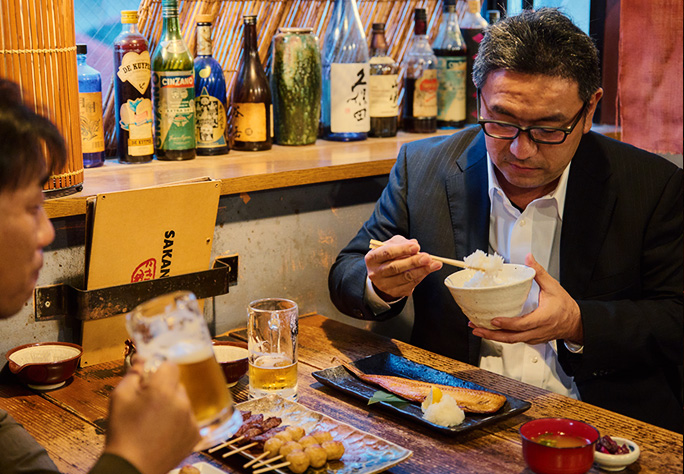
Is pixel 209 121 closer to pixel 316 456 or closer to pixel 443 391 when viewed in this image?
pixel 443 391

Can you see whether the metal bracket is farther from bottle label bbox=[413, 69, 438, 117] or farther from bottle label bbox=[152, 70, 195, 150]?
bottle label bbox=[413, 69, 438, 117]

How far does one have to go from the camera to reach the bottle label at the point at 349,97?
2410 millimetres

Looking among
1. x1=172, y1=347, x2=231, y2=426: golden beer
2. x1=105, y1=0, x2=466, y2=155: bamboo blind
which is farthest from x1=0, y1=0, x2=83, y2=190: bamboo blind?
x1=172, y1=347, x2=231, y2=426: golden beer

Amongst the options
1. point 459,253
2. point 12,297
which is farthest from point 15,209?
point 459,253

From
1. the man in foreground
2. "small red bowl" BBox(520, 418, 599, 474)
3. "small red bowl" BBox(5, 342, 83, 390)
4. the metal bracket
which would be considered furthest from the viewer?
the metal bracket

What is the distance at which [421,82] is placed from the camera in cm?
265

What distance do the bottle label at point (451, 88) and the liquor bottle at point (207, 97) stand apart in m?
0.84

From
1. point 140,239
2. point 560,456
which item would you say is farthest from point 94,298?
point 560,456

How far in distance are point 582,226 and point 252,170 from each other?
82 cm

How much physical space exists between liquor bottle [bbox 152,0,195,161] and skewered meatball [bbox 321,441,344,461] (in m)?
1.09

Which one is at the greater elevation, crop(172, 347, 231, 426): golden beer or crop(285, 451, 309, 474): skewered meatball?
crop(172, 347, 231, 426): golden beer

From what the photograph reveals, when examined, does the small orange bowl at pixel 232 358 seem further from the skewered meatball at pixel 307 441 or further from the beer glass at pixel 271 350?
the skewered meatball at pixel 307 441

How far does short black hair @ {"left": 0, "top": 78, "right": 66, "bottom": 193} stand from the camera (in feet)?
3.14

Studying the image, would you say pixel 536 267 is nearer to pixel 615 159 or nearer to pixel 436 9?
pixel 615 159
